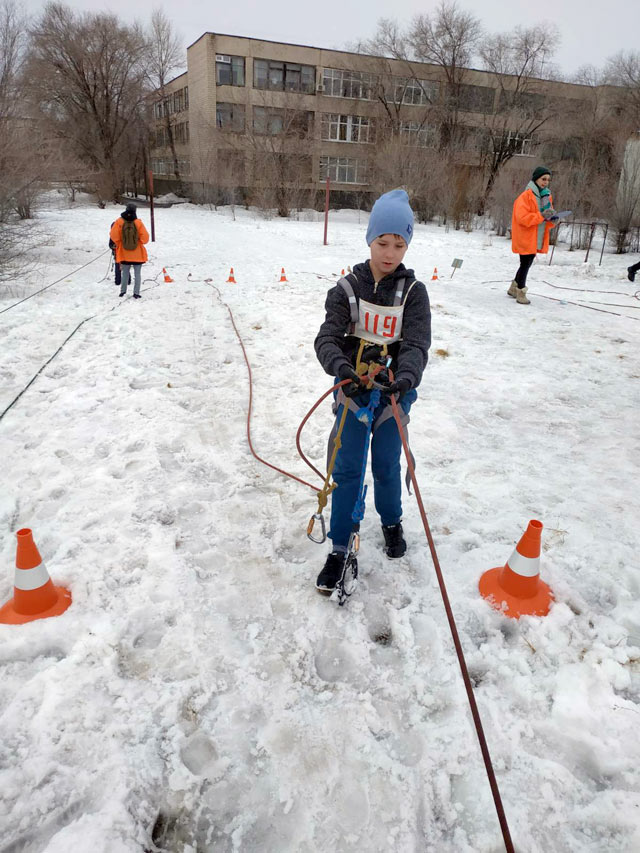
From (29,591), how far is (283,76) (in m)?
49.7

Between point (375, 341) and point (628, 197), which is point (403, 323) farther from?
point (628, 197)

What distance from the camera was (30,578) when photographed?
2422 mm

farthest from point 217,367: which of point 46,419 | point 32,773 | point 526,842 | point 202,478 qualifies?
point 526,842

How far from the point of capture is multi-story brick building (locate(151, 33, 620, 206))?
39031 mm

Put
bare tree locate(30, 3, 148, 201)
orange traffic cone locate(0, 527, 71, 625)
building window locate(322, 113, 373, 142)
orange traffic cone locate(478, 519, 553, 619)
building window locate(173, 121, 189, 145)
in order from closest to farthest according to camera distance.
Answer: orange traffic cone locate(0, 527, 71, 625) → orange traffic cone locate(478, 519, 553, 619) → bare tree locate(30, 3, 148, 201) → building window locate(322, 113, 373, 142) → building window locate(173, 121, 189, 145)

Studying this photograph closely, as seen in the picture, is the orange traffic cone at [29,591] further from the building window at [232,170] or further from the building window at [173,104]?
the building window at [173,104]

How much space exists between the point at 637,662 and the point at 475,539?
1022 mm

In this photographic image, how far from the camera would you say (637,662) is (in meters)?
2.31

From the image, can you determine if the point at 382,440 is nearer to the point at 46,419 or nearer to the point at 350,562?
the point at 350,562

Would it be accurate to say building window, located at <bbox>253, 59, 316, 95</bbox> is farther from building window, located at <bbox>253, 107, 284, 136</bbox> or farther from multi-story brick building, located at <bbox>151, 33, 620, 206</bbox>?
building window, located at <bbox>253, 107, 284, 136</bbox>

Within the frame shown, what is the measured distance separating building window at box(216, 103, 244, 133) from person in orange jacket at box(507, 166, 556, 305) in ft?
128

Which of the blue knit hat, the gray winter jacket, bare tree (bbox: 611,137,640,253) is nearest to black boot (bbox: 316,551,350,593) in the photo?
the gray winter jacket

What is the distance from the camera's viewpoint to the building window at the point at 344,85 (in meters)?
42.6

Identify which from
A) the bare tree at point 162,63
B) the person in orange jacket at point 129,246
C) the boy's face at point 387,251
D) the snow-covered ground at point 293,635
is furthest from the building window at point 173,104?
the boy's face at point 387,251
